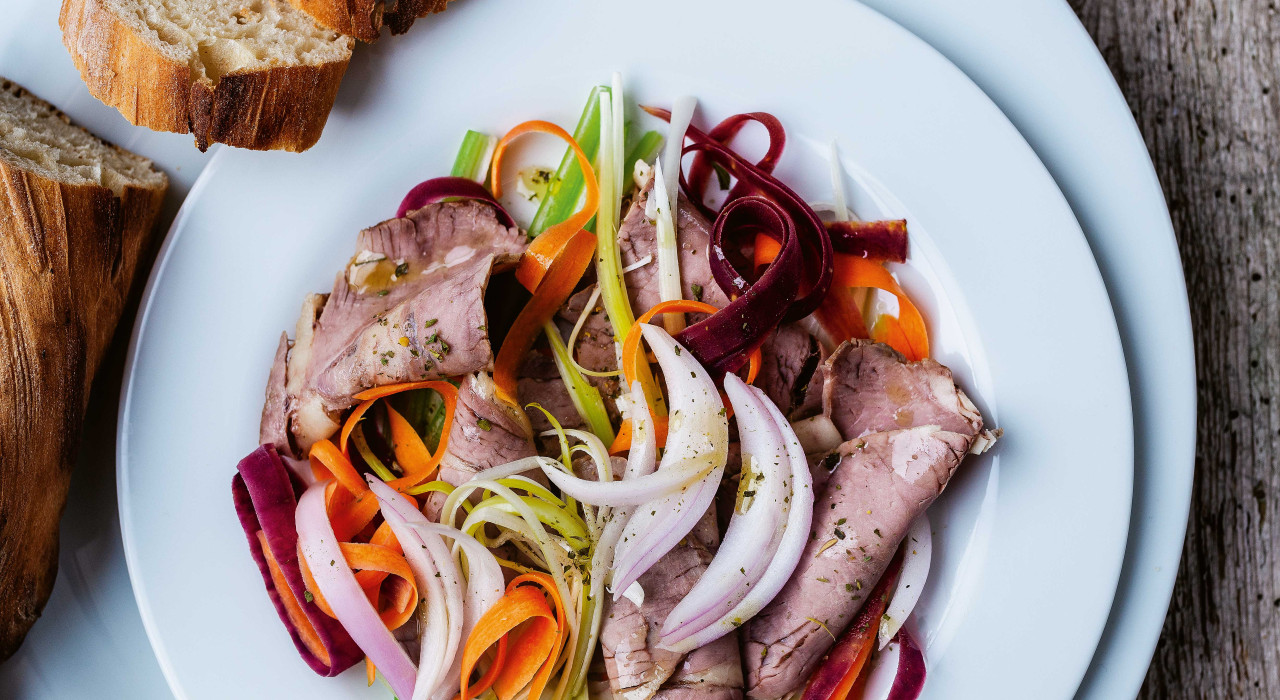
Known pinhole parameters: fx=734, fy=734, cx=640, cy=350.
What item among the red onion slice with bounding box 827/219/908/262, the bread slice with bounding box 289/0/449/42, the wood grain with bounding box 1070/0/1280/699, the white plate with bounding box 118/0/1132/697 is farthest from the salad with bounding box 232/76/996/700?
the wood grain with bounding box 1070/0/1280/699

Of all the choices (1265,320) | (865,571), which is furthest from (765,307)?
(1265,320)

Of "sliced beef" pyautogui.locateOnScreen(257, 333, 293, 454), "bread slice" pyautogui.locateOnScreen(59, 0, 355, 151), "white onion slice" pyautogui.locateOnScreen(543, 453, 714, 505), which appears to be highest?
"bread slice" pyautogui.locateOnScreen(59, 0, 355, 151)

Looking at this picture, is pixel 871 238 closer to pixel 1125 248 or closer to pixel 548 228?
pixel 1125 248

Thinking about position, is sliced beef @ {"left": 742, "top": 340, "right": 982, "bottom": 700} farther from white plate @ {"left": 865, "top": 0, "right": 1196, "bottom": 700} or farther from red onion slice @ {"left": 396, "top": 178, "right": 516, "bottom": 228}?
red onion slice @ {"left": 396, "top": 178, "right": 516, "bottom": 228}

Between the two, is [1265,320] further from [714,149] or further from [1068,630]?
[714,149]

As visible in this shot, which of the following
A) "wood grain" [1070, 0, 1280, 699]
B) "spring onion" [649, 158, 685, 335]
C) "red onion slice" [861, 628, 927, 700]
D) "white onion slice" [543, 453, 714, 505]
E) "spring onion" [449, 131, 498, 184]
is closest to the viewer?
"white onion slice" [543, 453, 714, 505]

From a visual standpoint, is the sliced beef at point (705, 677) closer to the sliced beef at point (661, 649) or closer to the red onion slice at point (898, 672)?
the sliced beef at point (661, 649)

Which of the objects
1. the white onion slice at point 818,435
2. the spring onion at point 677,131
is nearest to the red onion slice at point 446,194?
the spring onion at point 677,131
